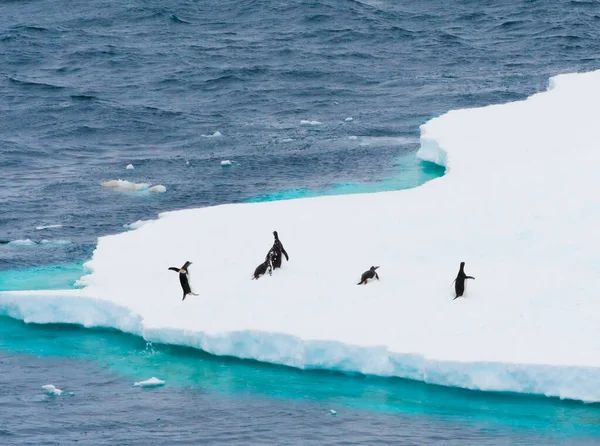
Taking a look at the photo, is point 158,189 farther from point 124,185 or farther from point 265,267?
point 265,267

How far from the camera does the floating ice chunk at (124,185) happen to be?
33269 mm

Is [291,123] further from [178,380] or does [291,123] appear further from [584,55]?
[178,380]

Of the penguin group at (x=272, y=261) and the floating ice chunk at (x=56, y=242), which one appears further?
the floating ice chunk at (x=56, y=242)

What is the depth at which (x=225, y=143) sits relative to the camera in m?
37.8

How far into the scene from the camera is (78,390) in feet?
69.6

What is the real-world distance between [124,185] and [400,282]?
13126 millimetres

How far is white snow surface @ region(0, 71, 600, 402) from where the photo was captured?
20.8 meters

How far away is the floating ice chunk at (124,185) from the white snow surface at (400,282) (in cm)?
471

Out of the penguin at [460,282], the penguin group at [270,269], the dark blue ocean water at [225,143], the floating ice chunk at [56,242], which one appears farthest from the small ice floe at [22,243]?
the penguin at [460,282]

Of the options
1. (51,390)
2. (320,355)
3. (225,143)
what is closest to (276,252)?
(320,355)

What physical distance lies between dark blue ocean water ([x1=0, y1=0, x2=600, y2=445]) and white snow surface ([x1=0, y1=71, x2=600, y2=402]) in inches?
20.4

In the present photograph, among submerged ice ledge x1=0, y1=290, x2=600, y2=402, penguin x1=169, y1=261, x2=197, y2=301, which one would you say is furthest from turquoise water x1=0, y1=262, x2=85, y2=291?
penguin x1=169, y1=261, x2=197, y2=301

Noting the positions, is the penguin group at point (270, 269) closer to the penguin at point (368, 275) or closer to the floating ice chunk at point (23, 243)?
the penguin at point (368, 275)

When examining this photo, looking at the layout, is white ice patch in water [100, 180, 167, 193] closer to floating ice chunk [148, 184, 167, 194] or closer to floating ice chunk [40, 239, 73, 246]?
floating ice chunk [148, 184, 167, 194]
